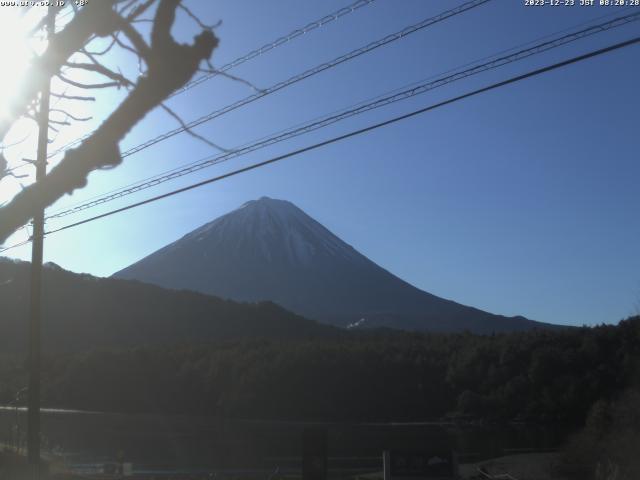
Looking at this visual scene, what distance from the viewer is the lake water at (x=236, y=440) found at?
1314 inches

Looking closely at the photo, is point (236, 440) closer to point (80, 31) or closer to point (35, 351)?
point (35, 351)

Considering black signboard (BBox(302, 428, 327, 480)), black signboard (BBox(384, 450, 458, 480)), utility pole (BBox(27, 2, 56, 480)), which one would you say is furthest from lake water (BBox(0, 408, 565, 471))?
black signboard (BBox(302, 428, 327, 480))

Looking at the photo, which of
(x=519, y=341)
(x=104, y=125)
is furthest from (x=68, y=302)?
(x=104, y=125)

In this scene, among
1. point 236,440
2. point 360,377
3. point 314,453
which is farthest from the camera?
point 360,377

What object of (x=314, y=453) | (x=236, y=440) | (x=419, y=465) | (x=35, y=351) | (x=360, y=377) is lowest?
(x=236, y=440)

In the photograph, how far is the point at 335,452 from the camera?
132 ft

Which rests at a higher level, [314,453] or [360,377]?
[314,453]

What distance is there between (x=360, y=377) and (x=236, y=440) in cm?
2495

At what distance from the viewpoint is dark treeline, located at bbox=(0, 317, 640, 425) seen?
57250 millimetres

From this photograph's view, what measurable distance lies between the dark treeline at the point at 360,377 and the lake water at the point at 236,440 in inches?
129

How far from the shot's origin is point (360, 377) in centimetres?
7112

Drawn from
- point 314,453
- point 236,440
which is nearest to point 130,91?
point 314,453

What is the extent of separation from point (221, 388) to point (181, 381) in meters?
4.19

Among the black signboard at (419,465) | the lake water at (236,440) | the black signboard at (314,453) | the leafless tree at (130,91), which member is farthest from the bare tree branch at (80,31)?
the lake water at (236,440)
